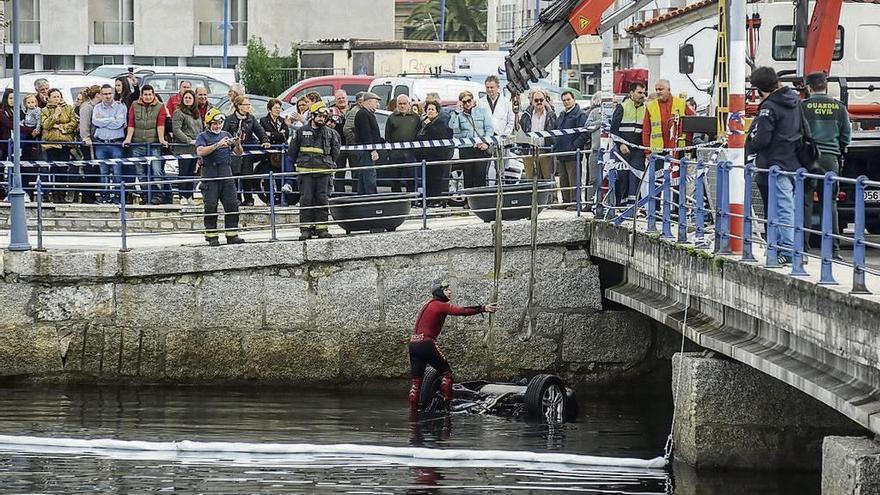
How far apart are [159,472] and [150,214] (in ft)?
23.6

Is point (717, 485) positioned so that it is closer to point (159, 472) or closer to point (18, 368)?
point (159, 472)

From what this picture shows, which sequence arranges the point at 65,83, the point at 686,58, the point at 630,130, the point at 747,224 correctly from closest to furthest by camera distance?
the point at 747,224
the point at 630,130
the point at 686,58
the point at 65,83

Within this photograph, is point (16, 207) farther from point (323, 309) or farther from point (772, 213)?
point (772, 213)

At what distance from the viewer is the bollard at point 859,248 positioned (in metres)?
10.8

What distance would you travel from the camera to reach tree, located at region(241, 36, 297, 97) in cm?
5044

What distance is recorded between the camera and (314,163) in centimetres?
1873

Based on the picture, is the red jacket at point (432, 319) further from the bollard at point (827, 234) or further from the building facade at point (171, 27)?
the building facade at point (171, 27)

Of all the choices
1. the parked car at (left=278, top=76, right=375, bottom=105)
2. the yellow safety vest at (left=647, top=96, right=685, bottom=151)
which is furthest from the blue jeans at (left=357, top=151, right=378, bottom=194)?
the parked car at (left=278, top=76, right=375, bottom=105)

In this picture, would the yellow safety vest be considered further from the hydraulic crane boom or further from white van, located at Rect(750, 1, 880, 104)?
white van, located at Rect(750, 1, 880, 104)

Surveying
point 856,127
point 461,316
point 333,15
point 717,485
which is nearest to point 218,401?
point 461,316

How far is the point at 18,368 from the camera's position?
59.3 feet

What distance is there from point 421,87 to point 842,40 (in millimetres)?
7959

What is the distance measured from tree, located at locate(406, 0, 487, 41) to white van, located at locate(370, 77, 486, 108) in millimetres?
45659

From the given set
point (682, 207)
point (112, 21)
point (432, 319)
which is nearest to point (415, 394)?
point (432, 319)
